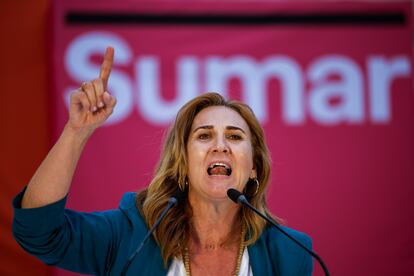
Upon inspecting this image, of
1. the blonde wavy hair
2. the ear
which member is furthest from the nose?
the ear

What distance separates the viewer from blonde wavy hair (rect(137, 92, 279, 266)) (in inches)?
97.7

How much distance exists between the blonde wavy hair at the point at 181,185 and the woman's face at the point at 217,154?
1.8 inches

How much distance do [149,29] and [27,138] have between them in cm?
109

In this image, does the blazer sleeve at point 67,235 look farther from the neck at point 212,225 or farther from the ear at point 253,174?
the ear at point 253,174

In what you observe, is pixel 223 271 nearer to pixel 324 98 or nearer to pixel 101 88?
pixel 101 88

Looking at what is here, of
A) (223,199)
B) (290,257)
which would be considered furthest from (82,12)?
(290,257)

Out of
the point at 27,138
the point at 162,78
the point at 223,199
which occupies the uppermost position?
the point at 162,78

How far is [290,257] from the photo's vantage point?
2.52m

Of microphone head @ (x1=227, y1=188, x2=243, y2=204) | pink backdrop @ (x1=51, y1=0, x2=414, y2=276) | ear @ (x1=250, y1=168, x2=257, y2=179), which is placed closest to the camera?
microphone head @ (x1=227, y1=188, x2=243, y2=204)

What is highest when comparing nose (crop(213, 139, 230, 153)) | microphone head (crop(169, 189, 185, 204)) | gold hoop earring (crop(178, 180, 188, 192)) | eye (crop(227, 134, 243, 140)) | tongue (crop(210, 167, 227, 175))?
eye (crop(227, 134, 243, 140))

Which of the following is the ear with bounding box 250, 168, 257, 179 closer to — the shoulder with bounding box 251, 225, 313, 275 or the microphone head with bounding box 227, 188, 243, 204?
the shoulder with bounding box 251, 225, 313, 275

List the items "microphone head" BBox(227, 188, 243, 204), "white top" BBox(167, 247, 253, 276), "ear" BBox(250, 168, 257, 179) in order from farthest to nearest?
"ear" BBox(250, 168, 257, 179), "white top" BBox(167, 247, 253, 276), "microphone head" BBox(227, 188, 243, 204)

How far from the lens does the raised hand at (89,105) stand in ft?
6.65

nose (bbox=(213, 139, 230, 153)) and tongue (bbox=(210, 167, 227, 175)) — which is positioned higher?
nose (bbox=(213, 139, 230, 153))
